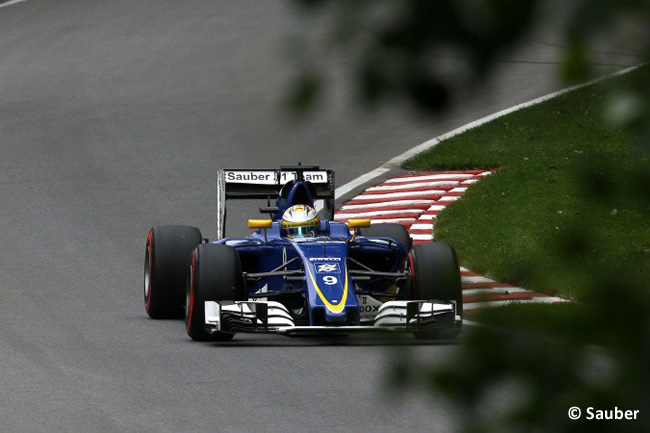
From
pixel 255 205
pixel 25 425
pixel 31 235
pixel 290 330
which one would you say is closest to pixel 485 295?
pixel 25 425

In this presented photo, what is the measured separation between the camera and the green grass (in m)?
1.70

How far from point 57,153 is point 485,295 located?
19.1 meters

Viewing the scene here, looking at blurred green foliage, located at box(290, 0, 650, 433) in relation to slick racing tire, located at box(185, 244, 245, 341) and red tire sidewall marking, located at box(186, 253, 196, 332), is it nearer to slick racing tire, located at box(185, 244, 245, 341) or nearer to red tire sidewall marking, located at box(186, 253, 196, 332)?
slick racing tire, located at box(185, 244, 245, 341)

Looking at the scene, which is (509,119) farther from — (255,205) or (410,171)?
(255,205)

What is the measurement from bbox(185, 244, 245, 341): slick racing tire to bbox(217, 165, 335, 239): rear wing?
1345 millimetres

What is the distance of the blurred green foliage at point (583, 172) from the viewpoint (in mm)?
1564

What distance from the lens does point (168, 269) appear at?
11.8 metres

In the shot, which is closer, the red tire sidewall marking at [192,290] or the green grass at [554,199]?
the green grass at [554,199]

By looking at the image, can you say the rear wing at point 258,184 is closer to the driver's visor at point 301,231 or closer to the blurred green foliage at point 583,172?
the driver's visor at point 301,231

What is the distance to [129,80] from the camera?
81.5 ft
